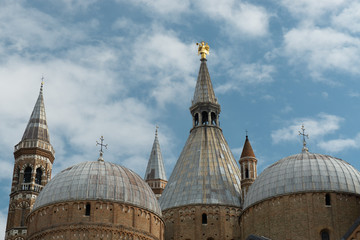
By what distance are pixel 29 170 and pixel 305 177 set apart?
101 ft

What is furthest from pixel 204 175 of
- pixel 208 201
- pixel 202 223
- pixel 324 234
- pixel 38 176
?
pixel 38 176

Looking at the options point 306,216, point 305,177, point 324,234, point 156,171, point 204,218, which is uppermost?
point 156,171

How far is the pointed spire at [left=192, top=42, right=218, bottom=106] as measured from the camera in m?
56.8

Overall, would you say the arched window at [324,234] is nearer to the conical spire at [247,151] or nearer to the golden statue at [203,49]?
the conical spire at [247,151]

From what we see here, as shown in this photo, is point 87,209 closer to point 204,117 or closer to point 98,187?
point 98,187

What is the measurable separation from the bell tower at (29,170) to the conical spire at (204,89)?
16.2 m

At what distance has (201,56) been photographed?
60469 mm

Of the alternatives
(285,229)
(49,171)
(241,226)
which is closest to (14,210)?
(49,171)

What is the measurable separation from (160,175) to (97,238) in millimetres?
33407

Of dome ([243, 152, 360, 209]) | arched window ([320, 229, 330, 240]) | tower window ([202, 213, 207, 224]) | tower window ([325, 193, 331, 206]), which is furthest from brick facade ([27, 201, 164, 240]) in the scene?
tower window ([325, 193, 331, 206])

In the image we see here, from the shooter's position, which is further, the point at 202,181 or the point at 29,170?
the point at 29,170

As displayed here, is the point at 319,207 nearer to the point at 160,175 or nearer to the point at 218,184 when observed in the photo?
the point at 218,184

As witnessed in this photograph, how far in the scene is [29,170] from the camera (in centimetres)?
6131

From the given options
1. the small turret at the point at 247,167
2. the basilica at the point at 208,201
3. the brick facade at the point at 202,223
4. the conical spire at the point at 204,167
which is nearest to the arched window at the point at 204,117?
the conical spire at the point at 204,167
